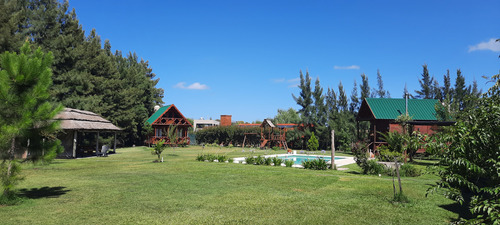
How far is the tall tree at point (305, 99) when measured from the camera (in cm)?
4025

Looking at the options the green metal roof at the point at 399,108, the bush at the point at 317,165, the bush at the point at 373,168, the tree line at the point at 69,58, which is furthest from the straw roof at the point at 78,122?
the green metal roof at the point at 399,108

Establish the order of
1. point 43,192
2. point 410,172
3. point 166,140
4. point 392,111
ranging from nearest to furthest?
point 43,192 < point 410,172 < point 392,111 < point 166,140

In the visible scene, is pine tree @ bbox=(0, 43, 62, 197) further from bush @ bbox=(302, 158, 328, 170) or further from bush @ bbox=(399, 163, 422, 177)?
bush @ bbox=(399, 163, 422, 177)

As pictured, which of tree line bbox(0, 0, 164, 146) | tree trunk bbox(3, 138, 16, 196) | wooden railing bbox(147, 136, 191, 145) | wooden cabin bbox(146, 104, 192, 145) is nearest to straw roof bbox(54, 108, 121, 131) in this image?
tree line bbox(0, 0, 164, 146)

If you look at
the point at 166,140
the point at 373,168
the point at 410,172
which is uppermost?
the point at 166,140

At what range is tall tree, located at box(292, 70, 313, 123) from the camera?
132 ft

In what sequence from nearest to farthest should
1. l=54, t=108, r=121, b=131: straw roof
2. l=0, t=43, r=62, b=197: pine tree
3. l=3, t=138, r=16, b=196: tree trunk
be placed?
l=0, t=43, r=62, b=197: pine tree < l=3, t=138, r=16, b=196: tree trunk < l=54, t=108, r=121, b=131: straw roof

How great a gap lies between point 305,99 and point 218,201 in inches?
1284

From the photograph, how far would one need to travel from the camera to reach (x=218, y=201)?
9.52 meters

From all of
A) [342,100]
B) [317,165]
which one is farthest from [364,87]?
[317,165]

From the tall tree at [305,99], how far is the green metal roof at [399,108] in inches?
433

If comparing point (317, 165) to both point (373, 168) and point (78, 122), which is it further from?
point (78, 122)

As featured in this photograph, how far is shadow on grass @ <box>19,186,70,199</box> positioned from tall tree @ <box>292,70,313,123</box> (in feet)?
105

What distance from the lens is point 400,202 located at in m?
9.38
